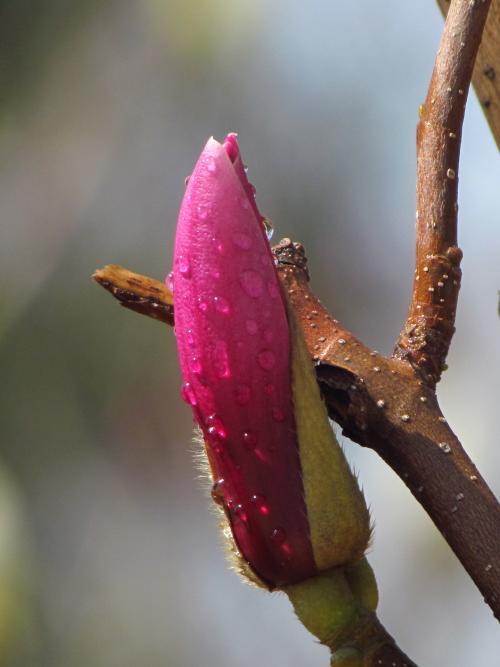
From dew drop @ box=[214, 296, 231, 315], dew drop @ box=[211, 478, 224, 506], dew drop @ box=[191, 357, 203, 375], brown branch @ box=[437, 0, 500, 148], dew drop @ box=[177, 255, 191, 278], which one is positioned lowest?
dew drop @ box=[211, 478, 224, 506]

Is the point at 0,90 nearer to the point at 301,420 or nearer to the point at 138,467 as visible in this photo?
the point at 138,467

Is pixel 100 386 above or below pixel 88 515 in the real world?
above

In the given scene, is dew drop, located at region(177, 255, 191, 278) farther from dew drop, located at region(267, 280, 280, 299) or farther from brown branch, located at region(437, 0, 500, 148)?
brown branch, located at region(437, 0, 500, 148)

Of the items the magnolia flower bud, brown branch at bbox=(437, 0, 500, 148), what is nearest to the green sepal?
the magnolia flower bud

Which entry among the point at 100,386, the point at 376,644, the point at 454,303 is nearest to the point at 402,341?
the point at 454,303

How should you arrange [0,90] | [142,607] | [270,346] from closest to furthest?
[270,346], [142,607], [0,90]

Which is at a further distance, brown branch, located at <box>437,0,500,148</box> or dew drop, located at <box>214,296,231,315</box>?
brown branch, located at <box>437,0,500,148</box>

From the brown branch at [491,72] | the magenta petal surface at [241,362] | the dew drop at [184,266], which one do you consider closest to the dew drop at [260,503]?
the magenta petal surface at [241,362]
